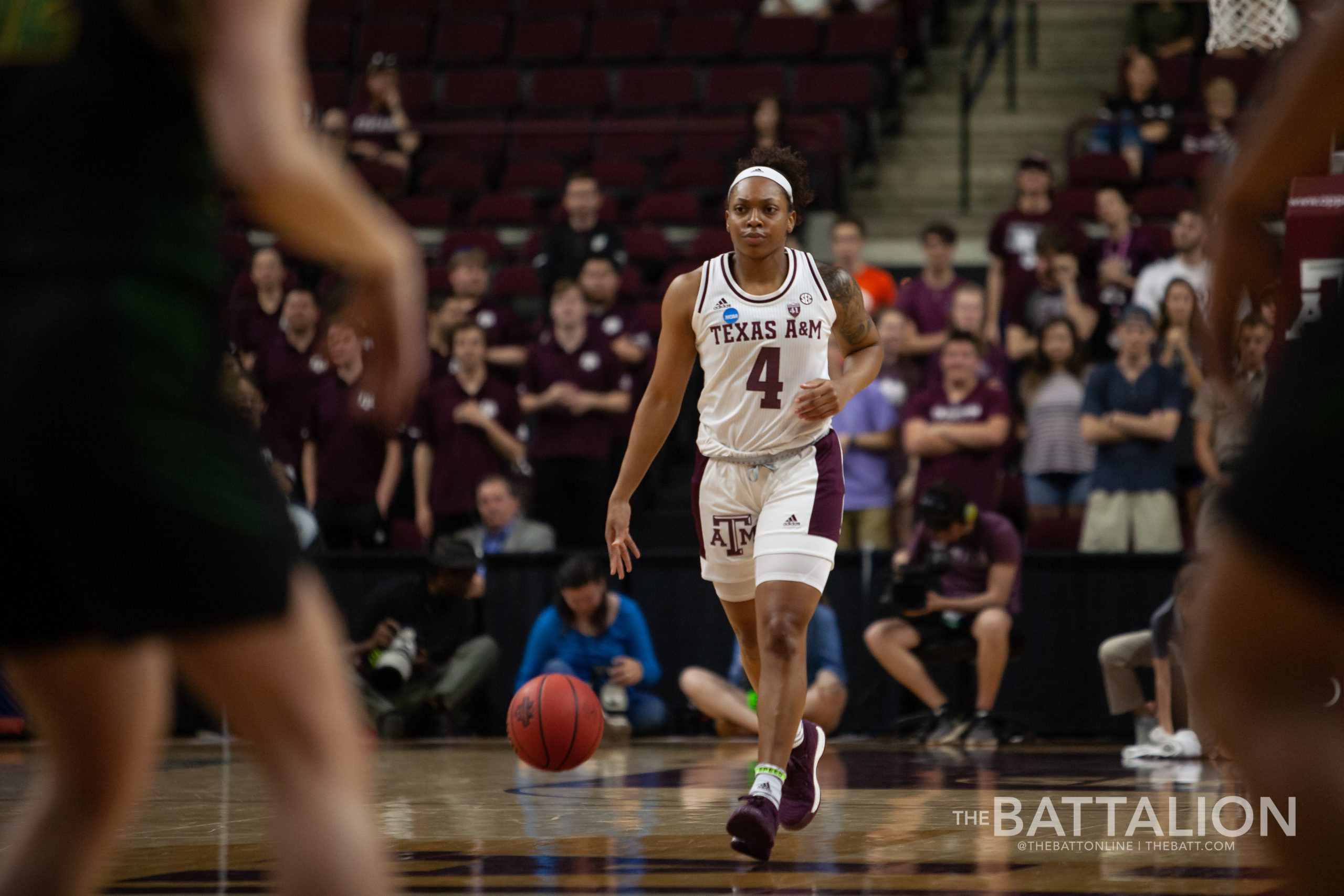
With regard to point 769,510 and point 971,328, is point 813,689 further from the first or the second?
point 769,510

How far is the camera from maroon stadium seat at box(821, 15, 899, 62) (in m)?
16.7

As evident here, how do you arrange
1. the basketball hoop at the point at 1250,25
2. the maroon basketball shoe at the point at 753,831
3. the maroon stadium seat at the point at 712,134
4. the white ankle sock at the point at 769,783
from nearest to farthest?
the maroon basketball shoe at the point at 753,831, the white ankle sock at the point at 769,783, the basketball hoop at the point at 1250,25, the maroon stadium seat at the point at 712,134

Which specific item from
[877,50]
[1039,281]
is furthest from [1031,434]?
[877,50]

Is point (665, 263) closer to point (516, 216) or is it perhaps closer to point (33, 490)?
point (516, 216)

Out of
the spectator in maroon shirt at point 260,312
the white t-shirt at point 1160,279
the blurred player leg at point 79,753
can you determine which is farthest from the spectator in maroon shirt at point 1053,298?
the blurred player leg at point 79,753

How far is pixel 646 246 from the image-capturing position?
45.0 ft

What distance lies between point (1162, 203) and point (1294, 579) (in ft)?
40.3

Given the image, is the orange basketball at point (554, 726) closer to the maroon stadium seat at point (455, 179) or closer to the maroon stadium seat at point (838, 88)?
the maroon stadium seat at point (455, 179)

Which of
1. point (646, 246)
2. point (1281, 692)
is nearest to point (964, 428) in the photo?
point (646, 246)

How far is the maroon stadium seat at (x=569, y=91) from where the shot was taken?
17.2 m

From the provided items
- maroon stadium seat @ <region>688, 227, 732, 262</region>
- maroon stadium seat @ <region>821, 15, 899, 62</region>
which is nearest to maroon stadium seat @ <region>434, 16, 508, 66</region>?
maroon stadium seat @ <region>821, 15, 899, 62</region>

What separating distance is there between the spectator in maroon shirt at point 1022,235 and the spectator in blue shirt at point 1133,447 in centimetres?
163

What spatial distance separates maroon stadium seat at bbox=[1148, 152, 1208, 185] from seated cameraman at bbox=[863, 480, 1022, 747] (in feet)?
Answer: 17.5

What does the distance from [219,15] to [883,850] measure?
3.73 metres
